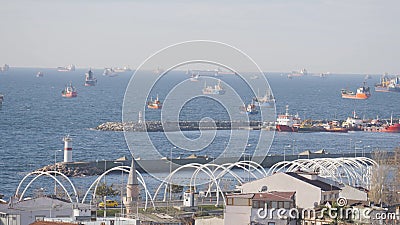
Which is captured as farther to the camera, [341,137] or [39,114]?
[39,114]

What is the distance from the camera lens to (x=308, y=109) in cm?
8044

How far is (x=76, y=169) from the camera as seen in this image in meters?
36.2

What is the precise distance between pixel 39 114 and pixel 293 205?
5374 centimetres

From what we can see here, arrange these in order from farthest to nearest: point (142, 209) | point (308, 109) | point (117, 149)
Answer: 1. point (308, 109)
2. point (117, 149)
3. point (142, 209)

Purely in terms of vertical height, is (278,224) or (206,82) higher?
(206,82)

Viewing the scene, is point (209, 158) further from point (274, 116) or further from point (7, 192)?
point (274, 116)

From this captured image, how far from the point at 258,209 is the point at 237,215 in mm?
349

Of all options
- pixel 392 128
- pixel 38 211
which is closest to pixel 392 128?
pixel 392 128

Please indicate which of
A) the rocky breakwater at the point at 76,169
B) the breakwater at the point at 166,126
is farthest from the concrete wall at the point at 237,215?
the breakwater at the point at 166,126

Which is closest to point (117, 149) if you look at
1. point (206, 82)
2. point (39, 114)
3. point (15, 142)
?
point (15, 142)

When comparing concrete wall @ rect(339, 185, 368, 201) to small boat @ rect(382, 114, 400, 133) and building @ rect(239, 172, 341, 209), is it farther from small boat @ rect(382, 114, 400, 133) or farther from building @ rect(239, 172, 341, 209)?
small boat @ rect(382, 114, 400, 133)

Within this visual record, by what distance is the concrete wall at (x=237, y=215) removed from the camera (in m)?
13.2

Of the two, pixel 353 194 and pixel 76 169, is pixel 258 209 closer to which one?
pixel 353 194

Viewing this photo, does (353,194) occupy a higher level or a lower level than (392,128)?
lower
